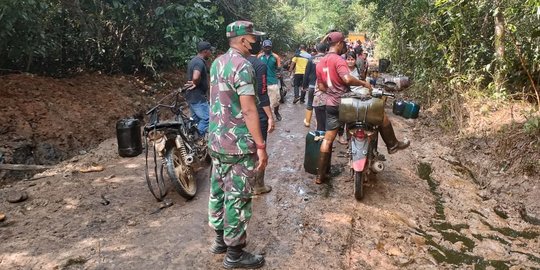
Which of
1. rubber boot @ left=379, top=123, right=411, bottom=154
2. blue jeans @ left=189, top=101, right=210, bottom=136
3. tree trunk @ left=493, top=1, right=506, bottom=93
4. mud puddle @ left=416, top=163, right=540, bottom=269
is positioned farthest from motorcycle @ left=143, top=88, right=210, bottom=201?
tree trunk @ left=493, top=1, right=506, bottom=93

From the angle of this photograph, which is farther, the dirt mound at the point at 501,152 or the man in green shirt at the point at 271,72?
the man in green shirt at the point at 271,72

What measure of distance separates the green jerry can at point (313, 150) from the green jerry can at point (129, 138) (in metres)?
2.42

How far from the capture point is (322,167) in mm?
5402

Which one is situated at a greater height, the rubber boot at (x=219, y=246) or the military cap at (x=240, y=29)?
the military cap at (x=240, y=29)

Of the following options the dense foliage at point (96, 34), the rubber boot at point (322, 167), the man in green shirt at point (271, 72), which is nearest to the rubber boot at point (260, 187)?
the rubber boot at point (322, 167)

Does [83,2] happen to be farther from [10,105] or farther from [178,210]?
[178,210]

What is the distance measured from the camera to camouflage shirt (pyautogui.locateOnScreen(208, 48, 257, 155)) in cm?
306

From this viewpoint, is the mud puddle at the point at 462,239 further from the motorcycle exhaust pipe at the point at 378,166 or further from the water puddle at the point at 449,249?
the motorcycle exhaust pipe at the point at 378,166

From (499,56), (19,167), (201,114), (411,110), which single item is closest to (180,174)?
(201,114)

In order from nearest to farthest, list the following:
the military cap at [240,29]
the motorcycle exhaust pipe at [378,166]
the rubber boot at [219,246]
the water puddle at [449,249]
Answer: the military cap at [240,29]
the rubber boot at [219,246]
the water puddle at [449,249]
the motorcycle exhaust pipe at [378,166]

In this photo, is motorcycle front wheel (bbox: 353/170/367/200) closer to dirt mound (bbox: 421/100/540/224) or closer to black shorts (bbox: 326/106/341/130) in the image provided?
black shorts (bbox: 326/106/341/130)

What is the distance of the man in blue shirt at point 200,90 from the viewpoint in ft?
19.6

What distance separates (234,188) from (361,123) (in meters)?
2.12

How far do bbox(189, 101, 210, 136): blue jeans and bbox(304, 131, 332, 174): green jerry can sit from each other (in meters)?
1.50
